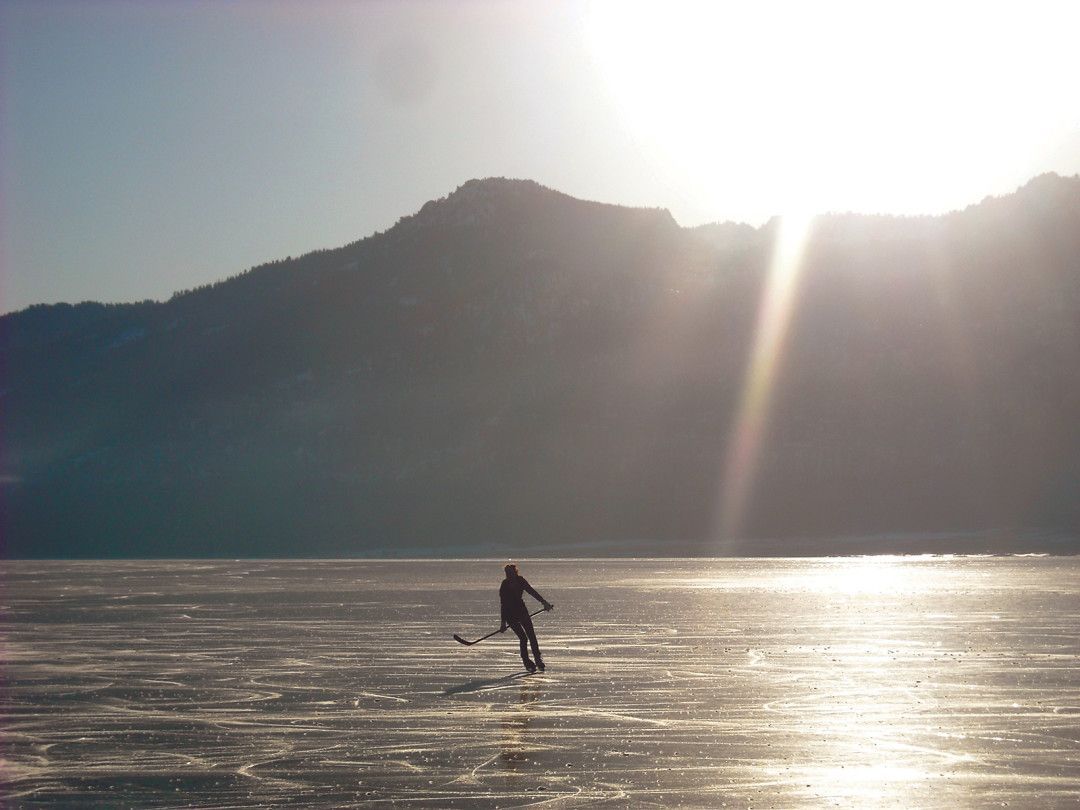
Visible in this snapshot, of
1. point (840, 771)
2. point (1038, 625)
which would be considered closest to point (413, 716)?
point (840, 771)

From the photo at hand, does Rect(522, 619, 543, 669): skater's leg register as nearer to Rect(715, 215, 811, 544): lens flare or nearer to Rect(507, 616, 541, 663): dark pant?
Rect(507, 616, 541, 663): dark pant

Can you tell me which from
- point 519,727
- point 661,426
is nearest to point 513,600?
point 519,727

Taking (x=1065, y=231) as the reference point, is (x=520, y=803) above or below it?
below

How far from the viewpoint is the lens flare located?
15238 centimetres

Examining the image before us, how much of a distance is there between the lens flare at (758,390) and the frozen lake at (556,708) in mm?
101386

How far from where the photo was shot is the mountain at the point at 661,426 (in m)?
151

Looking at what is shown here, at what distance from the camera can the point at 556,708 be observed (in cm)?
2225

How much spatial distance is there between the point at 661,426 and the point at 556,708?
5875 inches

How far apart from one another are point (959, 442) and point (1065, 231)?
3741cm

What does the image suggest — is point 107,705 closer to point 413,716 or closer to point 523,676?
point 413,716

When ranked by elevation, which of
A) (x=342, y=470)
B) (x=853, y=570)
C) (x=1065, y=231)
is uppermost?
(x=1065, y=231)

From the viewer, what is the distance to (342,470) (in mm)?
176000

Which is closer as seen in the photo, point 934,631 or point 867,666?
point 867,666

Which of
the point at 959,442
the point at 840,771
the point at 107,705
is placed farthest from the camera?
the point at 959,442
